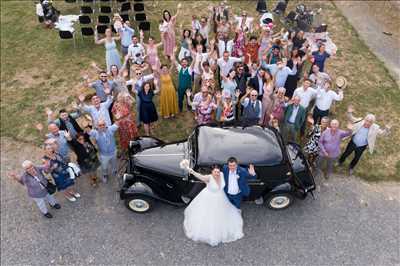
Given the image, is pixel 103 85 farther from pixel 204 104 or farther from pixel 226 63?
pixel 226 63

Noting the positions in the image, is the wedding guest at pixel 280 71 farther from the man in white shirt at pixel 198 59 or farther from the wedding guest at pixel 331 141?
the wedding guest at pixel 331 141

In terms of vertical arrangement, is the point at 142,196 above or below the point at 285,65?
below

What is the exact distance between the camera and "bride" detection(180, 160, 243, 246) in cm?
619

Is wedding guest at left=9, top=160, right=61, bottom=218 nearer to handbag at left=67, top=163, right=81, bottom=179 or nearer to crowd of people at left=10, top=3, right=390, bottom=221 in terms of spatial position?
crowd of people at left=10, top=3, right=390, bottom=221

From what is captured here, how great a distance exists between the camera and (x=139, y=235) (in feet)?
23.1

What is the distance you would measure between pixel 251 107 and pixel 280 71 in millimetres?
1381

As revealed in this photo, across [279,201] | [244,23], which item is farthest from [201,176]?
[244,23]

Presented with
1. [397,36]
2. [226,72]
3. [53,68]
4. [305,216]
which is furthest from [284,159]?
[397,36]

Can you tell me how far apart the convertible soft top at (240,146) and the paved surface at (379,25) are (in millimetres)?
6568

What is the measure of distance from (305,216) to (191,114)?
4.07m

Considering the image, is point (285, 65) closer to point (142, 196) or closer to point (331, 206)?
point (331, 206)

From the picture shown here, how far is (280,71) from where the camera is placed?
859 centimetres

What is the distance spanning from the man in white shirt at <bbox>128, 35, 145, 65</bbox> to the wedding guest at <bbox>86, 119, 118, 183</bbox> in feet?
9.82

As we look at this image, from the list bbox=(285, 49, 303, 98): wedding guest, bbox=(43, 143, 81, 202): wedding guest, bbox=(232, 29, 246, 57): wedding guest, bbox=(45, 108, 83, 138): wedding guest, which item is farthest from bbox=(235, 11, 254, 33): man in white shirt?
bbox=(43, 143, 81, 202): wedding guest
